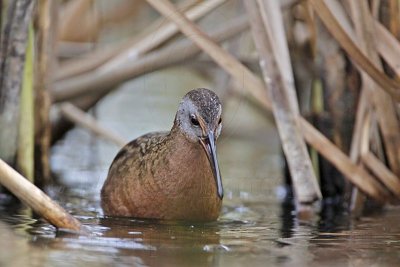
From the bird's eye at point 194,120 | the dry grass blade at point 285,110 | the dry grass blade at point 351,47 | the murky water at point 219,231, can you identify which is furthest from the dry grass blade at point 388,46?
the bird's eye at point 194,120

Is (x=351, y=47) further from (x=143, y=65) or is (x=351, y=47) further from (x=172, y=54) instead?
(x=143, y=65)

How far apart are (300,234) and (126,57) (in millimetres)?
1992

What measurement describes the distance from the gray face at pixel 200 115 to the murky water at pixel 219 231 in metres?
0.42

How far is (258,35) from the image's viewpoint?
4707 mm

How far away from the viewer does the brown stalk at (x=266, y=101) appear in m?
4.73

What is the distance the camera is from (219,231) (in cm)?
423

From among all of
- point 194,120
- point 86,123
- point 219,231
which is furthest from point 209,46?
point 86,123

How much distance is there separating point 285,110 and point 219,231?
824 millimetres

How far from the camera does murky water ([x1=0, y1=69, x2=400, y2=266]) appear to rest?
11.5ft

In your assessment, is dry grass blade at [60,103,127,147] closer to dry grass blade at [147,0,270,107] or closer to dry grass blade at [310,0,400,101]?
dry grass blade at [147,0,270,107]

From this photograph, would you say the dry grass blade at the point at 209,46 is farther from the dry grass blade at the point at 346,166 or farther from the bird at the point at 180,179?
the bird at the point at 180,179

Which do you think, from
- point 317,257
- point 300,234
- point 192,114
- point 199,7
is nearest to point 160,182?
point 192,114

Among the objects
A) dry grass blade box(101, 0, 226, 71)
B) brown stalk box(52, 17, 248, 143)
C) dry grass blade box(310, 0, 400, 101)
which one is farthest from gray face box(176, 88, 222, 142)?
dry grass blade box(101, 0, 226, 71)

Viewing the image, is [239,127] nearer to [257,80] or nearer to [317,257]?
[257,80]
